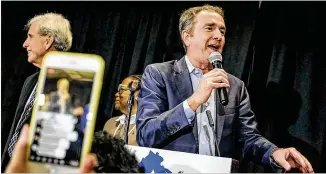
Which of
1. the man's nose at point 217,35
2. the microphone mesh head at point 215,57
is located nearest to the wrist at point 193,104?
the microphone mesh head at point 215,57

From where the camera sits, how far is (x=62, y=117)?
2.49 feet

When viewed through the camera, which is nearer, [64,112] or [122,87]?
[64,112]

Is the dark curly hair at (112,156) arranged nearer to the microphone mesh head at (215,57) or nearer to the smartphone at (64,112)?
the smartphone at (64,112)

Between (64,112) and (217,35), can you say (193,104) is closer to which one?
(217,35)

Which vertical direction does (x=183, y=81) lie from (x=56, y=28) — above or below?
below

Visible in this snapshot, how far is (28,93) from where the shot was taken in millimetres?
1295

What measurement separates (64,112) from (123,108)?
1.87 feet

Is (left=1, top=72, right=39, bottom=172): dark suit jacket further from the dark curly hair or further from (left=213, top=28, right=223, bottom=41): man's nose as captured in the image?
(left=213, top=28, right=223, bottom=41): man's nose

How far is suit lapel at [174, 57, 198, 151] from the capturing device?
113 cm

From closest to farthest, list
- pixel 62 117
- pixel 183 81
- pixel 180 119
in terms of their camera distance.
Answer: pixel 62 117
pixel 180 119
pixel 183 81

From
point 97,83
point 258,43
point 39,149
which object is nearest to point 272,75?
point 258,43

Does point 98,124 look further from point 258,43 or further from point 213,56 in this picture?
point 258,43

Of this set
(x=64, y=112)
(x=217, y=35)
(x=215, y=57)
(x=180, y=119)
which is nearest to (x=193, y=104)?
(x=180, y=119)

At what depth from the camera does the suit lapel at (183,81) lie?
44.5 inches
